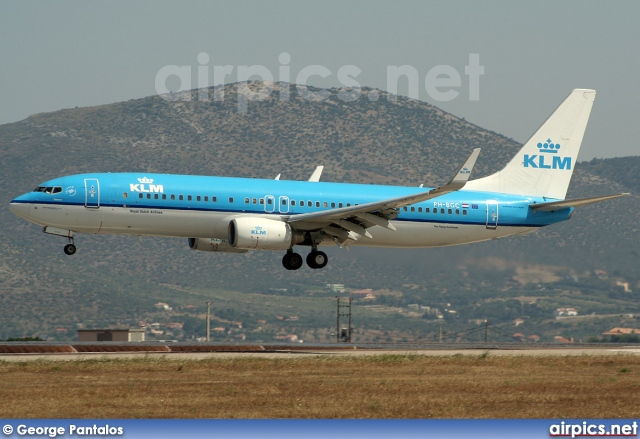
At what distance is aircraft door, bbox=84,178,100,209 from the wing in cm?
822

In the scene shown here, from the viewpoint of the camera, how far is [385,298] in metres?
117

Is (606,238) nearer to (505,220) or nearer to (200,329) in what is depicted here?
(505,220)

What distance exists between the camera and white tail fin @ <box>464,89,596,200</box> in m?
55.3

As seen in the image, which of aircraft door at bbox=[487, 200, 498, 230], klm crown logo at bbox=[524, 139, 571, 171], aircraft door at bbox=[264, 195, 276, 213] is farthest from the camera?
klm crown logo at bbox=[524, 139, 571, 171]

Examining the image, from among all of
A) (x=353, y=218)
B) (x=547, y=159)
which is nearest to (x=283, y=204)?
(x=353, y=218)

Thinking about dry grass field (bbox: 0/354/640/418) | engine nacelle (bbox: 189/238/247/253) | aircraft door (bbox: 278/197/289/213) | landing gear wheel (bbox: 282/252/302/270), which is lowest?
dry grass field (bbox: 0/354/640/418)

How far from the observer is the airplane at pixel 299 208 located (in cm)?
4650

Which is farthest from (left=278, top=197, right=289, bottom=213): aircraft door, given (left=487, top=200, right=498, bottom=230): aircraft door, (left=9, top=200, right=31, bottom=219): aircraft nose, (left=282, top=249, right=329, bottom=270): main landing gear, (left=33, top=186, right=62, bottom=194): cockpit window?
(left=9, top=200, right=31, bottom=219): aircraft nose

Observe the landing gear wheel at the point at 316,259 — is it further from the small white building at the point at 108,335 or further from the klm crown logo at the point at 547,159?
the small white building at the point at 108,335

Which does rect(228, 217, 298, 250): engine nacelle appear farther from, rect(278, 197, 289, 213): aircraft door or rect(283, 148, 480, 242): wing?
rect(278, 197, 289, 213): aircraft door

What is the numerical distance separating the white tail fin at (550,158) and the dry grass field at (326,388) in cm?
1568

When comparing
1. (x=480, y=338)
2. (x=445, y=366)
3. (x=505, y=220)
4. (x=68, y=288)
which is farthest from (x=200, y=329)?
(x=445, y=366)

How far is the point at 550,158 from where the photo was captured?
188ft

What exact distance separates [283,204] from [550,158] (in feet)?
52.0
